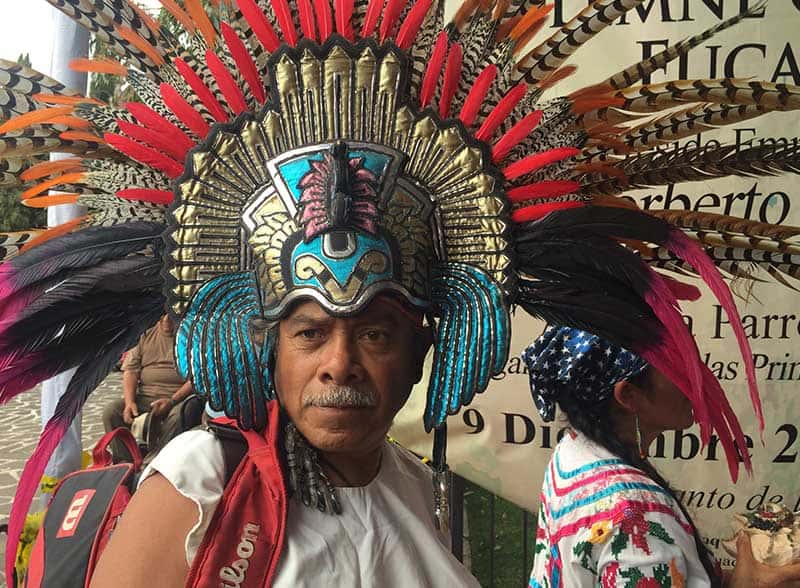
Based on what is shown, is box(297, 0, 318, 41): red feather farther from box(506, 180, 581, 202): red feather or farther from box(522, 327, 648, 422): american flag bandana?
box(522, 327, 648, 422): american flag bandana

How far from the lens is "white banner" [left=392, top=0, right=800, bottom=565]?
2971 mm

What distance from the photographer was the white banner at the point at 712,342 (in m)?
2.97

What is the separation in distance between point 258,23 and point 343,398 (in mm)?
708

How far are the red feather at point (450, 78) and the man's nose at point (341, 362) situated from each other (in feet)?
1.58

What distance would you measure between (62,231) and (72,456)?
1.42m

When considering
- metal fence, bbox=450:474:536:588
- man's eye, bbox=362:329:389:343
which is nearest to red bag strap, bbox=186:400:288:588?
man's eye, bbox=362:329:389:343

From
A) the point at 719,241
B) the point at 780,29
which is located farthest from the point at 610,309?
the point at 780,29

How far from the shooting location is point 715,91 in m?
1.48

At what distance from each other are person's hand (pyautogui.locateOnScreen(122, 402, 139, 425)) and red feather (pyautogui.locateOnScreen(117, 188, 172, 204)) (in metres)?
2.83

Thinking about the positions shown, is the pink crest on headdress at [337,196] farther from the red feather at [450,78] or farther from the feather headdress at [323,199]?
the red feather at [450,78]

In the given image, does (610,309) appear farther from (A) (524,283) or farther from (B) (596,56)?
(B) (596,56)

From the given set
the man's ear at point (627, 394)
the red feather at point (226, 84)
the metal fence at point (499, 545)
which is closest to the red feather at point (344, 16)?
the red feather at point (226, 84)

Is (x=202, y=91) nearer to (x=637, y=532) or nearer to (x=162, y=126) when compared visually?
(x=162, y=126)

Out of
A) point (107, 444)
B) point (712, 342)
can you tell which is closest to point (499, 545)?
point (712, 342)
